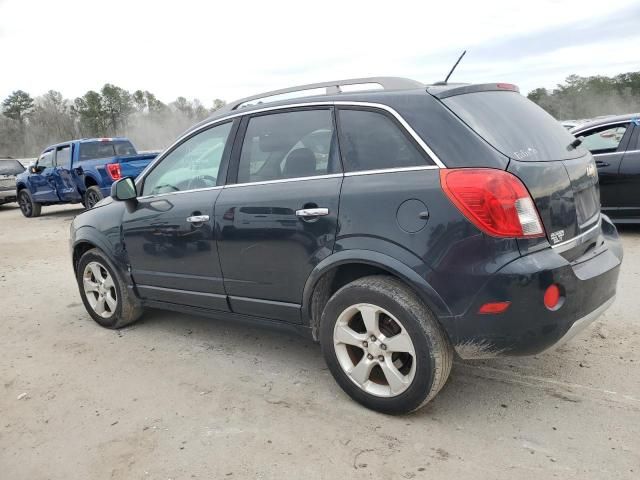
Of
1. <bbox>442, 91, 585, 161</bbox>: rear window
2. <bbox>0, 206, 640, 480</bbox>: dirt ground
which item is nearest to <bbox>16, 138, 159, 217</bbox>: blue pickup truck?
<bbox>0, 206, 640, 480</bbox>: dirt ground

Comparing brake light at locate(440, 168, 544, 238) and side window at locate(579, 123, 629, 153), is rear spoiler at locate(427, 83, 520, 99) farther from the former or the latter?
side window at locate(579, 123, 629, 153)

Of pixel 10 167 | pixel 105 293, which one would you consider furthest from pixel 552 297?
pixel 10 167

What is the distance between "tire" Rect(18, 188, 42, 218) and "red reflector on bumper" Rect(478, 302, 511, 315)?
14270 millimetres

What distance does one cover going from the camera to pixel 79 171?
12320 millimetres

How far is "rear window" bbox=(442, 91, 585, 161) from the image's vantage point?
2834mm

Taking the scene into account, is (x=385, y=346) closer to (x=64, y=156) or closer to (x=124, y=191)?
(x=124, y=191)

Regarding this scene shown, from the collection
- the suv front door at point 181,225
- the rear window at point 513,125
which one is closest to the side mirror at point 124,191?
the suv front door at point 181,225

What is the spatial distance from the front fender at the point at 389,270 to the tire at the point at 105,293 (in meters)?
2.12

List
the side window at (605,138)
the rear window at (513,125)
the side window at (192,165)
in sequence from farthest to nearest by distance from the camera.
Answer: the side window at (605,138) → the side window at (192,165) → the rear window at (513,125)

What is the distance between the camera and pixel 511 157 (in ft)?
8.98

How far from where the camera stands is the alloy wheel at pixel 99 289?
4734 mm

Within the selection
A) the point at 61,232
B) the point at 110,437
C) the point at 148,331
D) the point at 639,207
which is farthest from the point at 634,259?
the point at 61,232

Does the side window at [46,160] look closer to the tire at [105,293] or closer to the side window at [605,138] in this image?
the tire at [105,293]

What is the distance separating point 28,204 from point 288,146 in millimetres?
13631
